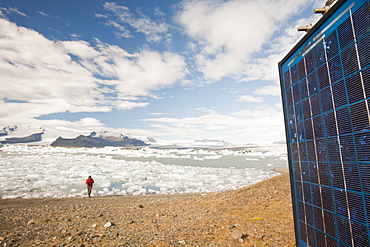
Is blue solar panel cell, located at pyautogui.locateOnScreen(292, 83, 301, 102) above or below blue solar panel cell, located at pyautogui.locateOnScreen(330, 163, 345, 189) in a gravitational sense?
above

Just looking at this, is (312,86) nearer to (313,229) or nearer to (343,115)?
(343,115)

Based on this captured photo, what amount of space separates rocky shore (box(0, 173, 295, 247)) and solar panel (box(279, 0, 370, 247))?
5.28 ft

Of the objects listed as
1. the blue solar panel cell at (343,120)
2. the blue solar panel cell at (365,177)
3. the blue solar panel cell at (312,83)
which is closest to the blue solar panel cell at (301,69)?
the blue solar panel cell at (312,83)

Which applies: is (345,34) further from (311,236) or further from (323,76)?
(311,236)

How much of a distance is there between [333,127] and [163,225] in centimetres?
479

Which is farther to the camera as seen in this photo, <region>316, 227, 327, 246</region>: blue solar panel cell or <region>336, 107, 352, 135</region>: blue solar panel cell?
<region>316, 227, 327, 246</region>: blue solar panel cell

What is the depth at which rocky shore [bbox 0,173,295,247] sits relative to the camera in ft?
14.6

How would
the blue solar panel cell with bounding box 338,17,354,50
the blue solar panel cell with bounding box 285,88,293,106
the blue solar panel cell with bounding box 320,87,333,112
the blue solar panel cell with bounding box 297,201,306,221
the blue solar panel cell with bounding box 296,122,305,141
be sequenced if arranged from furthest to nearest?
the blue solar panel cell with bounding box 285,88,293,106 < the blue solar panel cell with bounding box 297,201,306,221 < the blue solar panel cell with bounding box 296,122,305,141 < the blue solar panel cell with bounding box 320,87,333,112 < the blue solar panel cell with bounding box 338,17,354,50

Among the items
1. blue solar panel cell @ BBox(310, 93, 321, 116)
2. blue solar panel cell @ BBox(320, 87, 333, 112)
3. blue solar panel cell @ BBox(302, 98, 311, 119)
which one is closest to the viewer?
blue solar panel cell @ BBox(320, 87, 333, 112)

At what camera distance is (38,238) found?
15.6 ft

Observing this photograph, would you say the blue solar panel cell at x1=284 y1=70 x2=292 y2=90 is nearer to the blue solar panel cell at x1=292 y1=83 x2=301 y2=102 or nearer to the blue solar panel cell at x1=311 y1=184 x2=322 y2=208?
the blue solar panel cell at x1=292 y1=83 x2=301 y2=102

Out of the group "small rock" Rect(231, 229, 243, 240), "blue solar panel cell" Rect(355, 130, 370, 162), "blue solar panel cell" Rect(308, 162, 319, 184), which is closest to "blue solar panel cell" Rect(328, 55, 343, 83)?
"blue solar panel cell" Rect(355, 130, 370, 162)

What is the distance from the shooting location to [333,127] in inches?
99.1

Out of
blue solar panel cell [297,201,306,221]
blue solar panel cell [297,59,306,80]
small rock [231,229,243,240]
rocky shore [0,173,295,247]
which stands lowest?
rocky shore [0,173,295,247]
